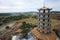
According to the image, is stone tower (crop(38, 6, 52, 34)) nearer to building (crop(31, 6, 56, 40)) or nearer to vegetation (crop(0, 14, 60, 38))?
building (crop(31, 6, 56, 40))

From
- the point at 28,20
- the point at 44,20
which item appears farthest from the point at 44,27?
the point at 28,20

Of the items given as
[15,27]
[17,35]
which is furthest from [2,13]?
[17,35]

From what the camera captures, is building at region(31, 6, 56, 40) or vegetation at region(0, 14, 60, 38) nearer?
building at region(31, 6, 56, 40)

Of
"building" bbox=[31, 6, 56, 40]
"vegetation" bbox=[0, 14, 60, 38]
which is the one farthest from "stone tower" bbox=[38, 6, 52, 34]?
"vegetation" bbox=[0, 14, 60, 38]

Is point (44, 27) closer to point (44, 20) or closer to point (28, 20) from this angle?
point (44, 20)

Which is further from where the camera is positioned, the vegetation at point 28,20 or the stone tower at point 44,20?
the vegetation at point 28,20

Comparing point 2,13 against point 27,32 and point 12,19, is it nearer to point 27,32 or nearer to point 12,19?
point 12,19

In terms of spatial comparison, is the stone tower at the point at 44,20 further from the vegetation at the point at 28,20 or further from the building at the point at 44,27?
the vegetation at the point at 28,20

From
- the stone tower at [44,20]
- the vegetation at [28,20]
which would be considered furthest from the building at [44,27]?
the vegetation at [28,20]
